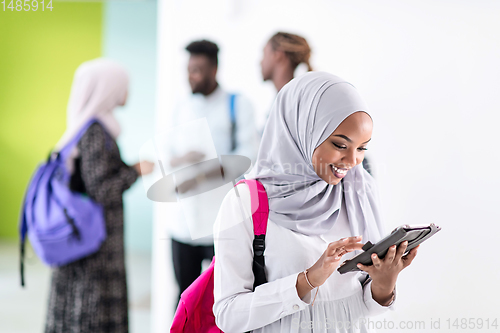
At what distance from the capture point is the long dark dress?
1.97m

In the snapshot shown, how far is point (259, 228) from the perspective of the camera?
1.05 m

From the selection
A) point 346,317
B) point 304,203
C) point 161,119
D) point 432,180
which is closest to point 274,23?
point 161,119

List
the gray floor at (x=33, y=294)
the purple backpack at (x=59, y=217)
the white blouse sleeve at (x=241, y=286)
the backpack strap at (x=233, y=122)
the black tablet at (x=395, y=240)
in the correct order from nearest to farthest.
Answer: the black tablet at (x=395, y=240)
the white blouse sleeve at (x=241, y=286)
the purple backpack at (x=59, y=217)
the backpack strap at (x=233, y=122)
the gray floor at (x=33, y=294)

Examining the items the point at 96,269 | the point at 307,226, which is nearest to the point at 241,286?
the point at 307,226

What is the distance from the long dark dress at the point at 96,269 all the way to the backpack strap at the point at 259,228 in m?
1.15

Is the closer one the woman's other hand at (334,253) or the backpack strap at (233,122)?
the woman's other hand at (334,253)

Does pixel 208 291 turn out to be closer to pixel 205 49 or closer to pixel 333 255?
pixel 333 255

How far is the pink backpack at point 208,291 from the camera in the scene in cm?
105

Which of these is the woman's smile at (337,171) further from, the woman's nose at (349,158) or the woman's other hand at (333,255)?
the woman's other hand at (333,255)

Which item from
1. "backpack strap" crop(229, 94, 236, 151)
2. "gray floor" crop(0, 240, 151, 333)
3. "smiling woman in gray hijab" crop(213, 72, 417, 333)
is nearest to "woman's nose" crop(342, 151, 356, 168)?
"smiling woman in gray hijab" crop(213, 72, 417, 333)

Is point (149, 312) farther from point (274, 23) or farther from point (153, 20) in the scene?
point (153, 20)

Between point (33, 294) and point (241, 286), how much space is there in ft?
11.0

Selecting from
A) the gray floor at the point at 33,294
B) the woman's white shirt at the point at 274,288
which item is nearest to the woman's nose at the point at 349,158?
the woman's white shirt at the point at 274,288

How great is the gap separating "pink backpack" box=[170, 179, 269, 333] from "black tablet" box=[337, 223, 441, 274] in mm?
215
